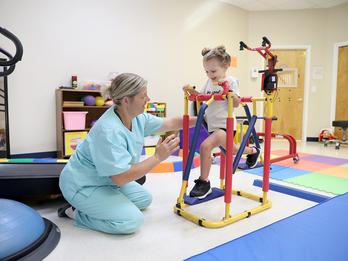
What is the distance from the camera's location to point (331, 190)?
107 inches

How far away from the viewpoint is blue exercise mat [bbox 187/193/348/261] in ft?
4.31

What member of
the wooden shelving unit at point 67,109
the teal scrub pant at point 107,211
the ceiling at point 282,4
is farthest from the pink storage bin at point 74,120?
the ceiling at point 282,4

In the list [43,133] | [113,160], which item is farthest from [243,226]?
[43,133]

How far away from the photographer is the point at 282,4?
6.27m

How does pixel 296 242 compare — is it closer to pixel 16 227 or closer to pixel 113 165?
pixel 113 165

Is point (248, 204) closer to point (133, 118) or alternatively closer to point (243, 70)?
point (133, 118)

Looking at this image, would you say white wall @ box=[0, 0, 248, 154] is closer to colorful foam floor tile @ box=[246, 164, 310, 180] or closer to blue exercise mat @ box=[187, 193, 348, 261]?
colorful foam floor tile @ box=[246, 164, 310, 180]

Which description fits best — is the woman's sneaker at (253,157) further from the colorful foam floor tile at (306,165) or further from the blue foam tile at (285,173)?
the colorful foam floor tile at (306,165)

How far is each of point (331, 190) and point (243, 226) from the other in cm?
131

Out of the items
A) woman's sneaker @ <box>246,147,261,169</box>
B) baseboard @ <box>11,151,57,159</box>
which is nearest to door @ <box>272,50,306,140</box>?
woman's sneaker @ <box>246,147,261,169</box>

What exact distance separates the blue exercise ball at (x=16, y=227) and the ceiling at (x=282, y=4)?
19.6 feet

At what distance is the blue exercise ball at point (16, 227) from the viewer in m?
1.36

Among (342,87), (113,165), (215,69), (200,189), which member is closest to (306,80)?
(342,87)

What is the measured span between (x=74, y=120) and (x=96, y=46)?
1.26 m
